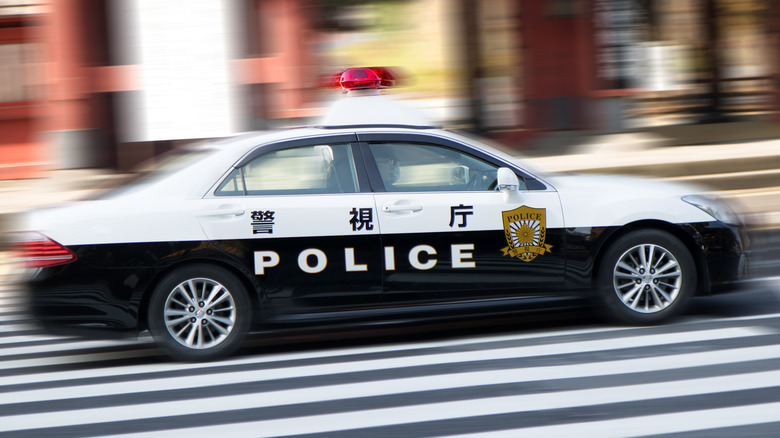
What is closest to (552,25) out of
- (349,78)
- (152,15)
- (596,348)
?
(152,15)

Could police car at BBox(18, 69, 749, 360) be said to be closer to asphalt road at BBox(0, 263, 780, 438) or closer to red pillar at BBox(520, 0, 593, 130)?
asphalt road at BBox(0, 263, 780, 438)

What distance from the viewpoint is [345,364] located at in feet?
19.6

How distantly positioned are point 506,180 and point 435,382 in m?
1.38

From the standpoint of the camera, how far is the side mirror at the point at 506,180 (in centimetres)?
611

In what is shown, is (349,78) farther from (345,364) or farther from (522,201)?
(345,364)

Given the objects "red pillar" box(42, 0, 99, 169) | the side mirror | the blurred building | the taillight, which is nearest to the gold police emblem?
the side mirror

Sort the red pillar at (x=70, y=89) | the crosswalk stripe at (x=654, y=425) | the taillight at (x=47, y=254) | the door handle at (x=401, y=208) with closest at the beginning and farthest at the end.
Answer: the crosswalk stripe at (x=654, y=425) < the taillight at (x=47, y=254) < the door handle at (x=401, y=208) < the red pillar at (x=70, y=89)

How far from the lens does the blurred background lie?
13555mm

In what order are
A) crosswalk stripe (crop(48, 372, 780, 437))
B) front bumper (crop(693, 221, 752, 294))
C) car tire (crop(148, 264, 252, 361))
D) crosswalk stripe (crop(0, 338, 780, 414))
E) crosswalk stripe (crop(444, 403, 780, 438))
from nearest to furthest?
1. crosswalk stripe (crop(444, 403, 780, 438))
2. crosswalk stripe (crop(48, 372, 780, 437))
3. crosswalk stripe (crop(0, 338, 780, 414))
4. car tire (crop(148, 264, 252, 361))
5. front bumper (crop(693, 221, 752, 294))

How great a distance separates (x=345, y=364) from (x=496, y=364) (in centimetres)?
90

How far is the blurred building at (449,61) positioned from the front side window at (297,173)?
739 centimetres

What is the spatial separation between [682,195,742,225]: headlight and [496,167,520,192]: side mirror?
1167 mm

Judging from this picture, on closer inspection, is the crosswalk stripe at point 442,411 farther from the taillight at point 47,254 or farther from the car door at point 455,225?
the car door at point 455,225

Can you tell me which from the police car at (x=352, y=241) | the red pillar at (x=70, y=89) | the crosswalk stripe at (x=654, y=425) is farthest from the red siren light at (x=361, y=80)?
the red pillar at (x=70, y=89)
